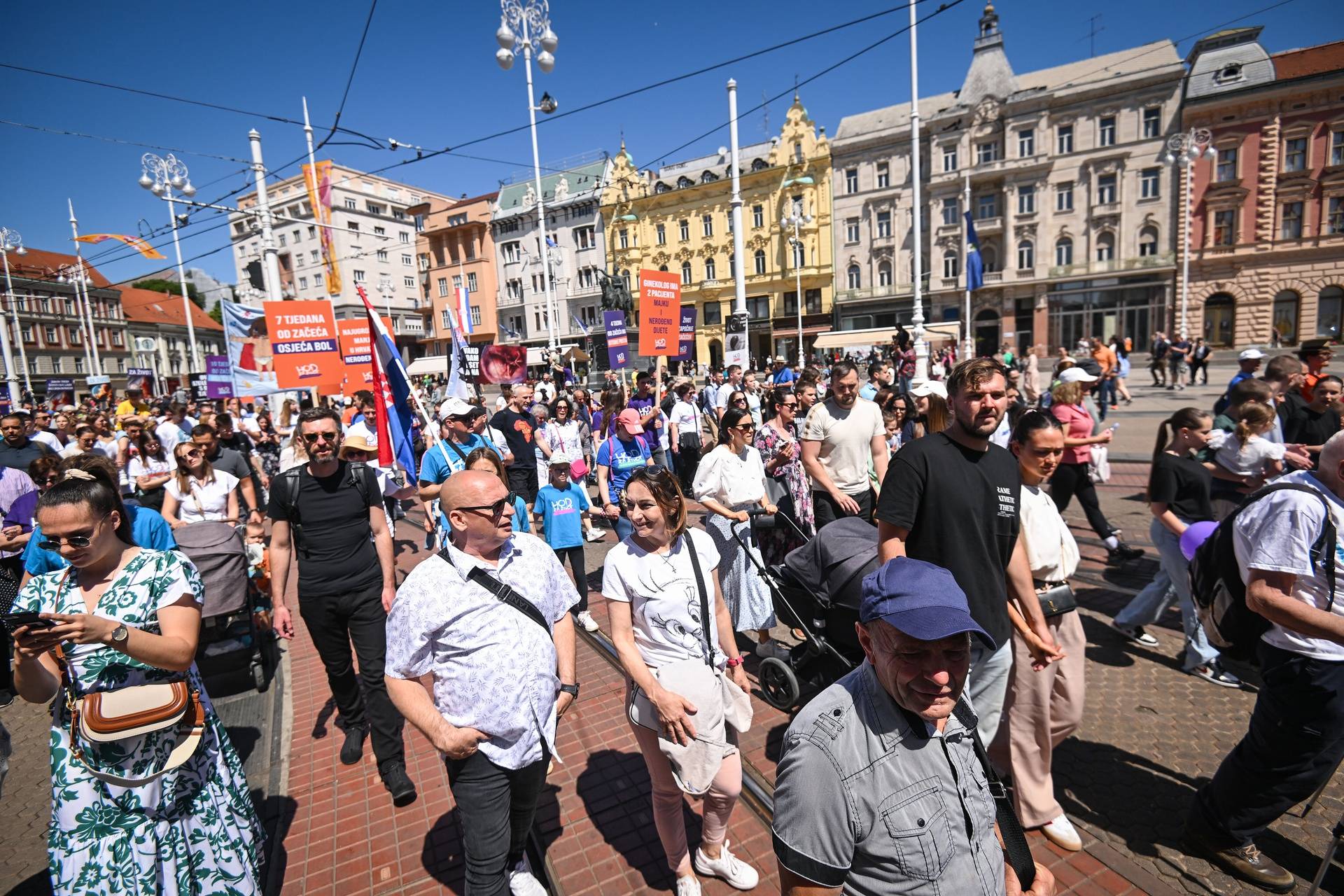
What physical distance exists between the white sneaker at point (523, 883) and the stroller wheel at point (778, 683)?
1935 mm

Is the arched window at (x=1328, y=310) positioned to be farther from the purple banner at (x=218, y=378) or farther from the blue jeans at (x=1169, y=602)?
the purple banner at (x=218, y=378)

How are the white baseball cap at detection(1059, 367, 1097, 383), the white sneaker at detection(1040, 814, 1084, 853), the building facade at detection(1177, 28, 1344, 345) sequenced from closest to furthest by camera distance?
the white sneaker at detection(1040, 814, 1084, 853) → the white baseball cap at detection(1059, 367, 1097, 383) → the building facade at detection(1177, 28, 1344, 345)

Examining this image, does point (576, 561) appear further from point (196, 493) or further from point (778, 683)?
point (196, 493)

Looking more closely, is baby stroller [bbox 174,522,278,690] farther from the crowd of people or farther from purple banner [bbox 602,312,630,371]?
purple banner [bbox 602,312,630,371]

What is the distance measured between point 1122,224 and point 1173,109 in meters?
6.13

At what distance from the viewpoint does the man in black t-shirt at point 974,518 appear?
2.74 meters

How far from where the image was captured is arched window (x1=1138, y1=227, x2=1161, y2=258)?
36219mm

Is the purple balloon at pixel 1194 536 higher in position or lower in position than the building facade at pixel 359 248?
lower

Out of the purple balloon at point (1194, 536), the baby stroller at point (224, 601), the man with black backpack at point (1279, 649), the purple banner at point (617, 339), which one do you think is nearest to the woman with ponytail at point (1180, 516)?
the purple balloon at point (1194, 536)

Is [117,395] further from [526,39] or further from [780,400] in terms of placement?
[780,400]

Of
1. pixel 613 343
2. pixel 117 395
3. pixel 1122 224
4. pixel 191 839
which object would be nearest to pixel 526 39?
pixel 613 343

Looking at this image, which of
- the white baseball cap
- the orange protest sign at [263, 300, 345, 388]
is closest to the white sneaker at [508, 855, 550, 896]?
the white baseball cap

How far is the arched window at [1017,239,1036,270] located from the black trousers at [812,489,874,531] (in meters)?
41.0

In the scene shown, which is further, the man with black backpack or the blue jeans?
the blue jeans
